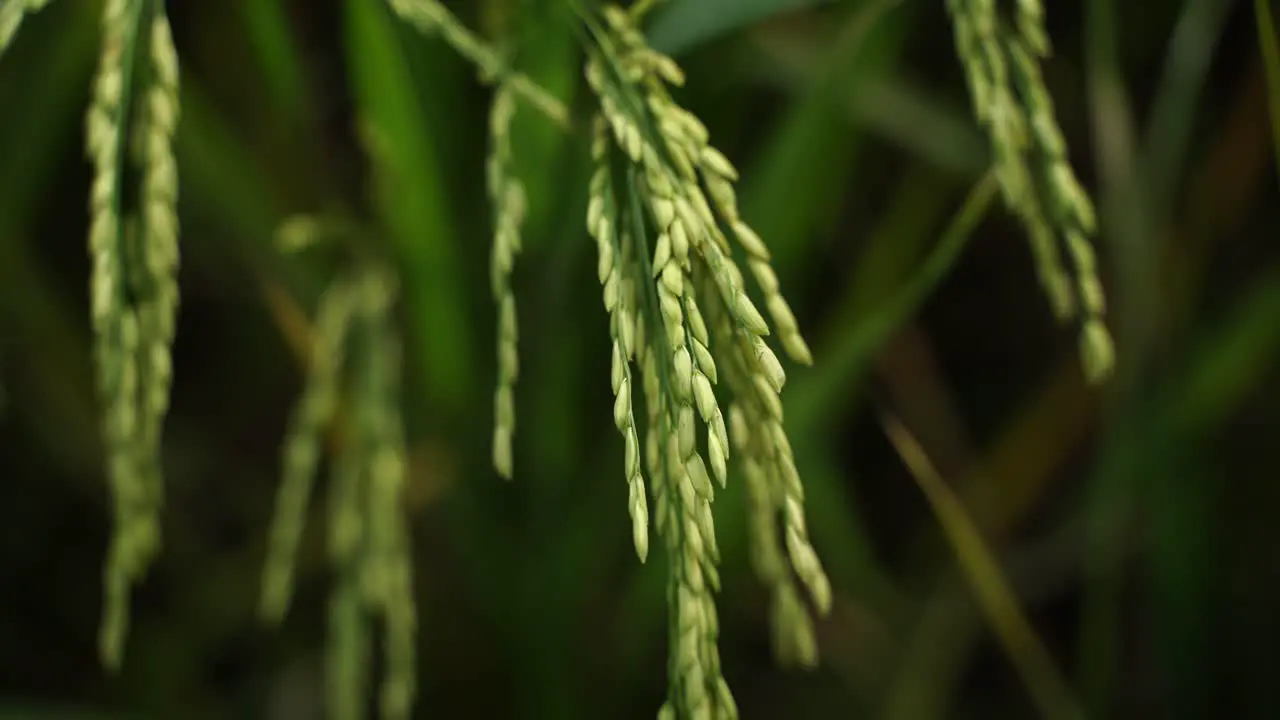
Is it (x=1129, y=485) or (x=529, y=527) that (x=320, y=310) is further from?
(x=1129, y=485)

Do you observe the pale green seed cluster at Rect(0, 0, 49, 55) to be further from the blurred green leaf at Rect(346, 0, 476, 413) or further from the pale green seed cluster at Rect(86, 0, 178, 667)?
the blurred green leaf at Rect(346, 0, 476, 413)

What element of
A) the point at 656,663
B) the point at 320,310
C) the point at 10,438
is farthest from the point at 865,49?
the point at 10,438

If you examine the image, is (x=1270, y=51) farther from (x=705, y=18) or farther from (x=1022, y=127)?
(x=705, y=18)

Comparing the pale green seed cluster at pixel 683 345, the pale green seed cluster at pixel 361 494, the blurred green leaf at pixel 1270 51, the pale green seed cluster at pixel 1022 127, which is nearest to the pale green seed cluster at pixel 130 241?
the pale green seed cluster at pixel 361 494

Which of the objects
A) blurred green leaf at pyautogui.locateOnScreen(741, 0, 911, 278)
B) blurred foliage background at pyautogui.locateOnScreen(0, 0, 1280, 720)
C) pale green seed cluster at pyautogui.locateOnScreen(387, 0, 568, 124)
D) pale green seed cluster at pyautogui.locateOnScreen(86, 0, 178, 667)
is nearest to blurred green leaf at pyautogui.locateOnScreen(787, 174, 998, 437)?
blurred foliage background at pyautogui.locateOnScreen(0, 0, 1280, 720)

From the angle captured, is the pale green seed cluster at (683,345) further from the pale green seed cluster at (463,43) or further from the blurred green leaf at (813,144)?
the blurred green leaf at (813,144)

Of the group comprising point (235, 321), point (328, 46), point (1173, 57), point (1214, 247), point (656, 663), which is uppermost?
point (1173, 57)

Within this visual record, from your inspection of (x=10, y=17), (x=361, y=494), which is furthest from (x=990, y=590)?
(x=10, y=17)
